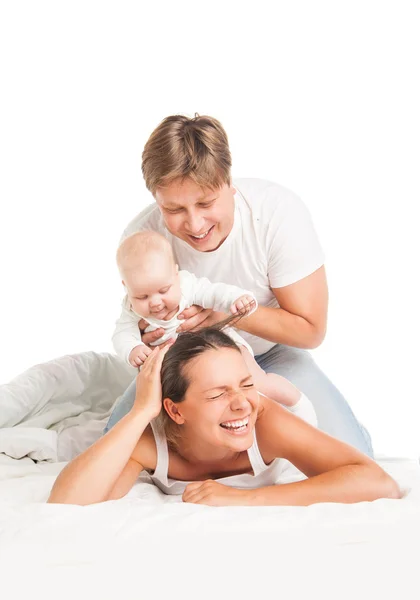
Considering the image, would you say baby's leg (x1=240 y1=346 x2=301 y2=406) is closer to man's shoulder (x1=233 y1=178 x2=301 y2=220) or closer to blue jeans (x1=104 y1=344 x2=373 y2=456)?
blue jeans (x1=104 y1=344 x2=373 y2=456)

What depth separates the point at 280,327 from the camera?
319 centimetres

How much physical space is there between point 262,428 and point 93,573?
0.76 metres

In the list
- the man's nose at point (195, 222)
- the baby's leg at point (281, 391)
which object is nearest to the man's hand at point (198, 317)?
the baby's leg at point (281, 391)

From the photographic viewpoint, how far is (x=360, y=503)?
7.86 feet

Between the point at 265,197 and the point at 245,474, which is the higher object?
the point at 265,197

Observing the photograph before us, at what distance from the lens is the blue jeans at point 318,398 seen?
10.5ft

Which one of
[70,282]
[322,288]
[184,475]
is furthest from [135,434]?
[70,282]

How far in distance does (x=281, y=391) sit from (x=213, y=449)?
0.40 m

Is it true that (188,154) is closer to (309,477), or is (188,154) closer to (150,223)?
(150,223)

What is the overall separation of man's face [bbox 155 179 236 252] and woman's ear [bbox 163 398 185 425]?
554mm

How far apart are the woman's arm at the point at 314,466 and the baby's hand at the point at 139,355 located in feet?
1.38

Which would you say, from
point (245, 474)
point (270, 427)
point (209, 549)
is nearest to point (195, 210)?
point (270, 427)

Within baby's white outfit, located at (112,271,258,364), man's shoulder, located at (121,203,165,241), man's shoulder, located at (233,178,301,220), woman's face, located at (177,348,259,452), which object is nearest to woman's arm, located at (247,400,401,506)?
woman's face, located at (177,348,259,452)

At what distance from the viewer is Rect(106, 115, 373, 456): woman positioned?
2982 millimetres
